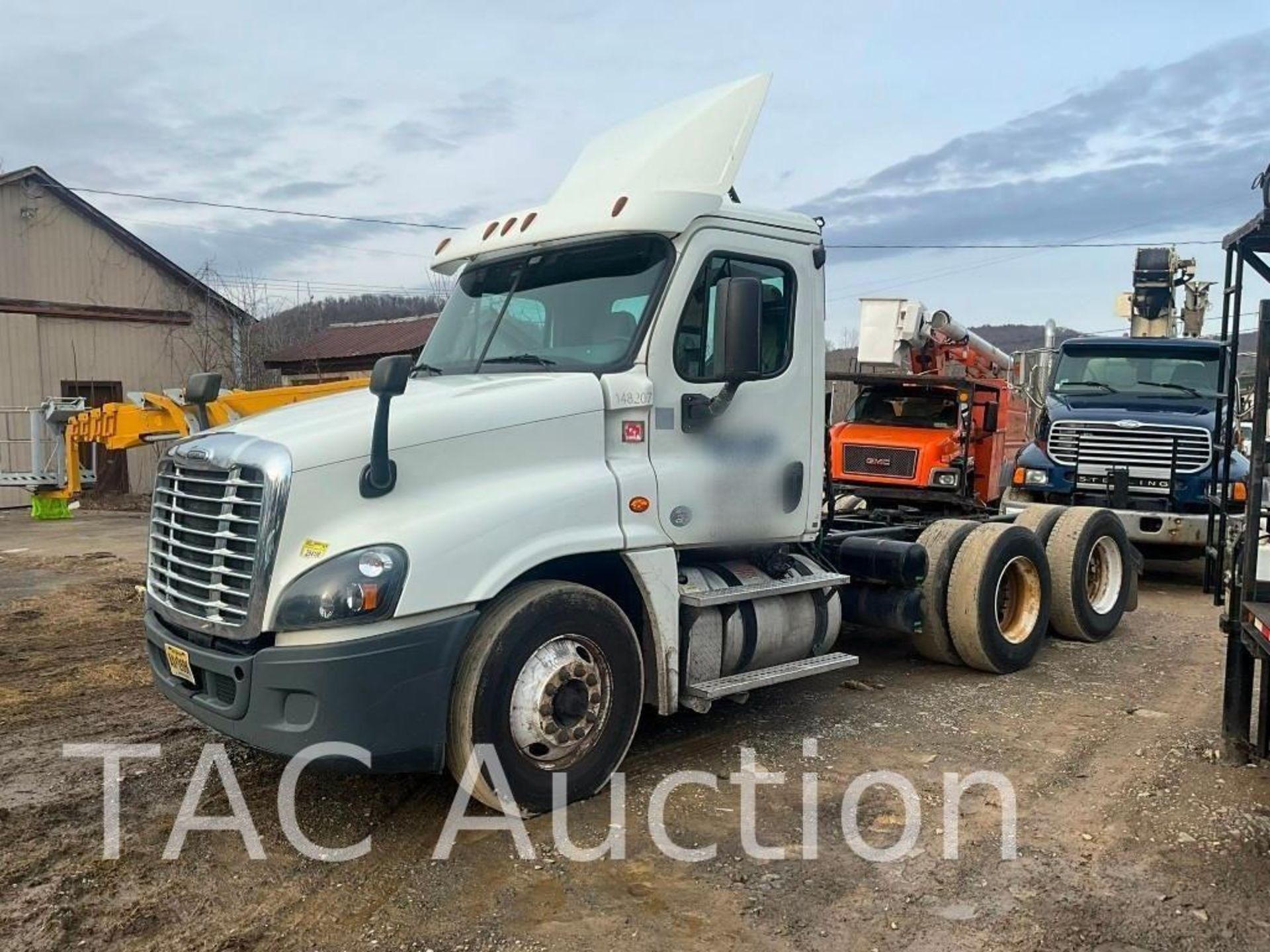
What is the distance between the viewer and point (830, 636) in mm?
5887

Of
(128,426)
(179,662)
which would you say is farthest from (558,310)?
(128,426)

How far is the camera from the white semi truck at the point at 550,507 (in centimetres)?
399

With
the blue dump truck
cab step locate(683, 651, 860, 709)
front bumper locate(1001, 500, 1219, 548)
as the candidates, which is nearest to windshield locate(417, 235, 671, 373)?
cab step locate(683, 651, 860, 709)

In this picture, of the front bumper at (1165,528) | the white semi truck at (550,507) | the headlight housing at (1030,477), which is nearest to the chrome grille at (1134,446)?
the headlight housing at (1030,477)

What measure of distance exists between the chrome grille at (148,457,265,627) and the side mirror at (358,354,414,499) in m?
0.41

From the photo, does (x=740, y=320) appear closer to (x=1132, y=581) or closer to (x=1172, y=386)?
(x=1132, y=581)

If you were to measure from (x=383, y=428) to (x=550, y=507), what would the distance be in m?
0.79

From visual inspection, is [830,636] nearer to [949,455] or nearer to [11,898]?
[11,898]

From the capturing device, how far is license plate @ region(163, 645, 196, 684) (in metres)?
4.36

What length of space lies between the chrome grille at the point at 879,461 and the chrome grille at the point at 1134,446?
1.52m

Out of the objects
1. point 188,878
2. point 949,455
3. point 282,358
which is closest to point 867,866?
point 188,878

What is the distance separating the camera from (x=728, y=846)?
168 inches

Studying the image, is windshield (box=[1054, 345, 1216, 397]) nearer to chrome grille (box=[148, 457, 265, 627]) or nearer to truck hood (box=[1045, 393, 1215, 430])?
truck hood (box=[1045, 393, 1215, 430])

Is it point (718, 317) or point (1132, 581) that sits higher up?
point (718, 317)
